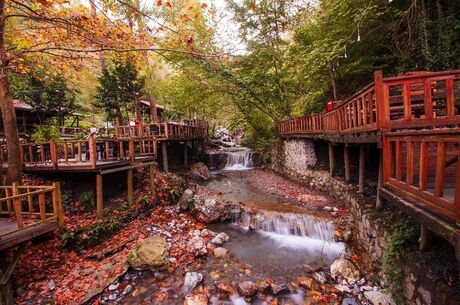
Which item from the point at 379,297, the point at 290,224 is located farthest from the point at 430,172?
the point at 290,224

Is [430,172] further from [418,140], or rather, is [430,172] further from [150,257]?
[150,257]

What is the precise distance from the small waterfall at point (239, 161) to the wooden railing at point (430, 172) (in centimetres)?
1588

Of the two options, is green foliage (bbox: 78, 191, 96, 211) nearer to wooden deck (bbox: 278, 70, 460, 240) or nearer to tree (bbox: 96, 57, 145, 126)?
tree (bbox: 96, 57, 145, 126)

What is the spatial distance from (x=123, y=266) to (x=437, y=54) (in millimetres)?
12109

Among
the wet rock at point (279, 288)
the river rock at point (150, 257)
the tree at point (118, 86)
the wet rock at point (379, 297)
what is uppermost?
the tree at point (118, 86)

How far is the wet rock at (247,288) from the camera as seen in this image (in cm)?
535

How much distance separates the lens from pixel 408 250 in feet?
13.4

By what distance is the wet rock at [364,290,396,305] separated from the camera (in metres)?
4.49

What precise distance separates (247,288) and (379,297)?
9.09 ft

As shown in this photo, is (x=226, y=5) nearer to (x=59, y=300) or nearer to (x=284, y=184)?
(x=284, y=184)

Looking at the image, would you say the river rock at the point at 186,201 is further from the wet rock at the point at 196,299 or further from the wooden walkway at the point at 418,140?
the wooden walkway at the point at 418,140

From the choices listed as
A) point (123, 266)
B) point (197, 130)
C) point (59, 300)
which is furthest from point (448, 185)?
point (197, 130)

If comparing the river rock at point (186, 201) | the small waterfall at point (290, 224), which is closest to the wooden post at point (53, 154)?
the river rock at point (186, 201)

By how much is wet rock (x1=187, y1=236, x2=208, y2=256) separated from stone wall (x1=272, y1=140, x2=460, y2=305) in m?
4.60
